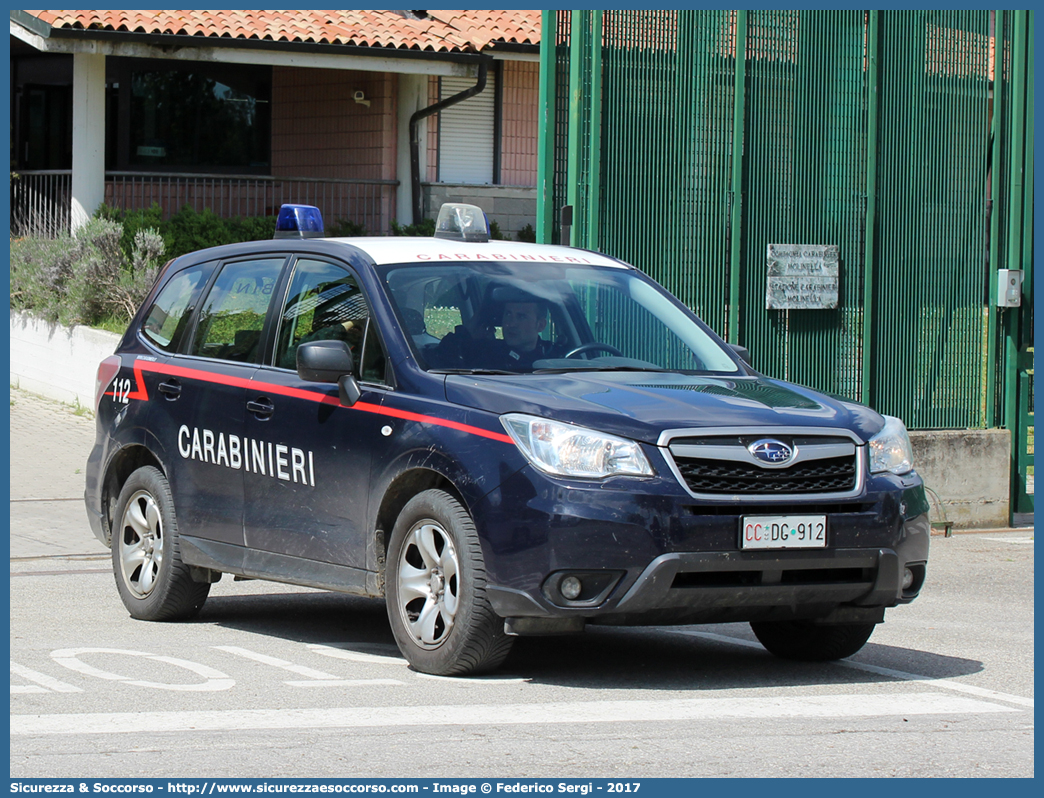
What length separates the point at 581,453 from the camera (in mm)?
6457

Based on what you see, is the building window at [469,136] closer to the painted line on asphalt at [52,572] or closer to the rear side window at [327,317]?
the painted line on asphalt at [52,572]

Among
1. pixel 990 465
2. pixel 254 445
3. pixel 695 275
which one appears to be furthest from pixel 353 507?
pixel 990 465

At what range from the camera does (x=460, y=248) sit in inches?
315

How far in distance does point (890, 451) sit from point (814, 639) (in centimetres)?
103

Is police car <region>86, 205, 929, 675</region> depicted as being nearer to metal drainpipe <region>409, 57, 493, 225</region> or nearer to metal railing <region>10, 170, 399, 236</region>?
metal railing <region>10, 170, 399, 236</region>

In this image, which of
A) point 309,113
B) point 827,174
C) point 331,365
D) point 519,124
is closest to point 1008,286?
point 827,174

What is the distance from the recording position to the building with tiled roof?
23.0 metres

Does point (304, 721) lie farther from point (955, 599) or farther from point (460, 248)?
point (955, 599)

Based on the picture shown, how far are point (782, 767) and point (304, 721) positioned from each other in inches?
68.8

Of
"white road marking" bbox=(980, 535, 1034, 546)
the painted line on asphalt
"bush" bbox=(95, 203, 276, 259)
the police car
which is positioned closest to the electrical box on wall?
"white road marking" bbox=(980, 535, 1034, 546)

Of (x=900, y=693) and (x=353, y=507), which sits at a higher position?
(x=353, y=507)

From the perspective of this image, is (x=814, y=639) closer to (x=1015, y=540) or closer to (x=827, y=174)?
(x=1015, y=540)

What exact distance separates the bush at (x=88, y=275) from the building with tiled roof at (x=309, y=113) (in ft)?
6.94

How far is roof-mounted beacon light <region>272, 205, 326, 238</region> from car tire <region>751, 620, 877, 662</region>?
3.07m
